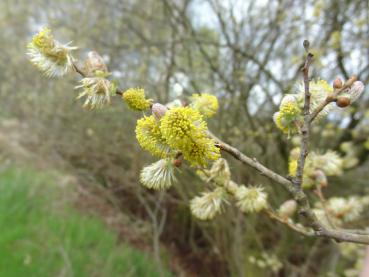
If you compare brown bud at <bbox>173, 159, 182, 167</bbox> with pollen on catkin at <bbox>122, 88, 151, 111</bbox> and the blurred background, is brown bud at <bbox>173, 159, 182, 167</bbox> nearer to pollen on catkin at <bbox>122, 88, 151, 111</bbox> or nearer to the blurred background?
pollen on catkin at <bbox>122, 88, 151, 111</bbox>

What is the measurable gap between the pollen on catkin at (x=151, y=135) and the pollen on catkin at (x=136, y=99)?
0.19ft

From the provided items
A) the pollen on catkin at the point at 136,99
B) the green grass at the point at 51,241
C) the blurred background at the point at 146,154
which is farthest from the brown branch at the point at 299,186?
the green grass at the point at 51,241

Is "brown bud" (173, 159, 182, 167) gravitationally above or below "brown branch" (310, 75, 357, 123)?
below

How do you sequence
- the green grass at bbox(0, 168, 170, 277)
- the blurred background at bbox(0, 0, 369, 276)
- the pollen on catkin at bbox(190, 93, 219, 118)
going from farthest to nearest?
the green grass at bbox(0, 168, 170, 277) < the blurred background at bbox(0, 0, 369, 276) < the pollen on catkin at bbox(190, 93, 219, 118)

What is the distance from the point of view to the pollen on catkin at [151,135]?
0.87 m

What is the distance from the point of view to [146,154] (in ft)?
12.4

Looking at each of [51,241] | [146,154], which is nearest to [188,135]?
[146,154]

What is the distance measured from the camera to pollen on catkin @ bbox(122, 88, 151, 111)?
A: 0.93 m

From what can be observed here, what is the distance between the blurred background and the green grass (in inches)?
0.6

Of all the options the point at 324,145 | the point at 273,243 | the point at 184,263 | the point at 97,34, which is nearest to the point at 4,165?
the point at 97,34

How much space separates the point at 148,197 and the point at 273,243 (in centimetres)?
121

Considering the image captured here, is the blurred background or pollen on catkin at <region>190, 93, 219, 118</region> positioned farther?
the blurred background

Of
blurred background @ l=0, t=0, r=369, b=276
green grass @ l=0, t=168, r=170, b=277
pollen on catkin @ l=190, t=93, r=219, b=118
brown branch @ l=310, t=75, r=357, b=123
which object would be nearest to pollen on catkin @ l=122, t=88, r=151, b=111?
pollen on catkin @ l=190, t=93, r=219, b=118

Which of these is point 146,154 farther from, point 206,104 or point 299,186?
point 299,186
